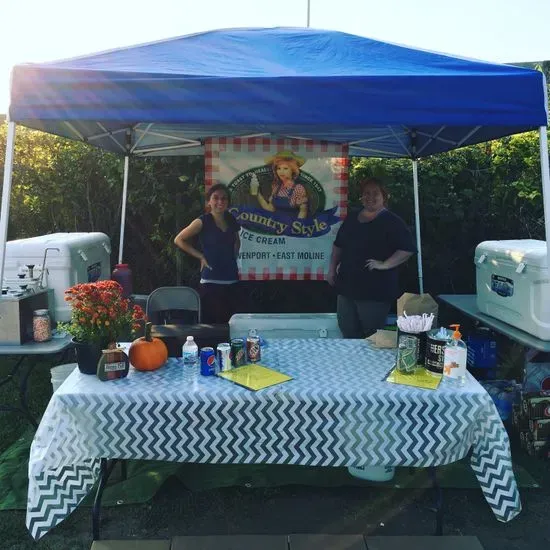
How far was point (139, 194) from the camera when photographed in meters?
5.34

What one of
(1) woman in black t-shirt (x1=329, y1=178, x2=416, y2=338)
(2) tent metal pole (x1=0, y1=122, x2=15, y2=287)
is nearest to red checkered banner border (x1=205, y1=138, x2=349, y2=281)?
(1) woman in black t-shirt (x1=329, y1=178, x2=416, y2=338)

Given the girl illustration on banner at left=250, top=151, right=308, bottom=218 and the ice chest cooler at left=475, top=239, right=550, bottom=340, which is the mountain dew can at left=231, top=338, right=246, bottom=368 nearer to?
the ice chest cooler at left=475, top=239, right=550, bottom=340

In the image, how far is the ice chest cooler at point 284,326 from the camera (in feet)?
11.6

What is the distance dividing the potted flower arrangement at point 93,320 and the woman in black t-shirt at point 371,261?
172cm

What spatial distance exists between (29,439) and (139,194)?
2.69 metres

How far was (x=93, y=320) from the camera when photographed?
2.39 metres

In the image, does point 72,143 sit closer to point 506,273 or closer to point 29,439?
point 29,439

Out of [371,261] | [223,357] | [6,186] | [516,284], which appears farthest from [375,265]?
[6,186]

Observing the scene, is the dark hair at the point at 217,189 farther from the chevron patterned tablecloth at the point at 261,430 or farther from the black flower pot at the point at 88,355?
the chevron patterned tablecloth at the point at 261,430

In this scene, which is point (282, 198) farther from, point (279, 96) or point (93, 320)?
point (93, 320)

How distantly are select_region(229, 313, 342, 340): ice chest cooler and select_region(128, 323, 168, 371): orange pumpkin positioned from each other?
3.29 feet

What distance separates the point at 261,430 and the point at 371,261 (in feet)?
5.62

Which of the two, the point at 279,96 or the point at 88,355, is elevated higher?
the point at 279,96

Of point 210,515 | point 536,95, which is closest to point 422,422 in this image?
point 210,515
